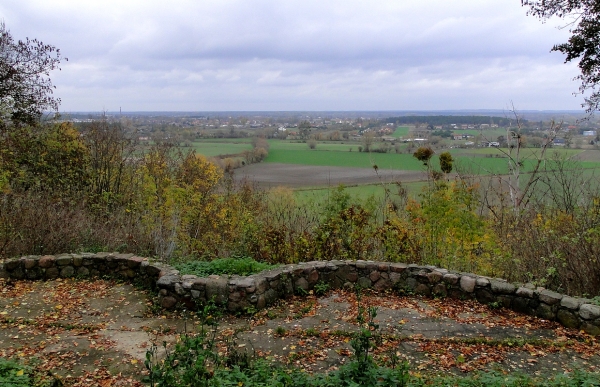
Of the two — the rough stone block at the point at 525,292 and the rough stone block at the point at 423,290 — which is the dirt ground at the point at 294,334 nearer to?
the rough stone block at the point at 423,290

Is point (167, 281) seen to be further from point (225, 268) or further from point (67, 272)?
point (67, 272)

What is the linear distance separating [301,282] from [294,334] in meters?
1.77

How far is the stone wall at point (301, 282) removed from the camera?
21.6ft

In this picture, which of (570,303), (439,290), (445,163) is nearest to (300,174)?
(445,163)

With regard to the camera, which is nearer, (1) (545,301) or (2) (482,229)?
(1) (545,301)

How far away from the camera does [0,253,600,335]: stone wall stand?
6.58 m

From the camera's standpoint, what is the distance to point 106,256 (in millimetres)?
8445

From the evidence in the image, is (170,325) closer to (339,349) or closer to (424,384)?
(339,349)

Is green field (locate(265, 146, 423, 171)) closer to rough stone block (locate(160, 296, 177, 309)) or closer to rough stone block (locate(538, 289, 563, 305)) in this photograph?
rough stone block (locate(538, 289, 563, 305))

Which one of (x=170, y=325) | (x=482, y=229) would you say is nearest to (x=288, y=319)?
(x=170, y=325)

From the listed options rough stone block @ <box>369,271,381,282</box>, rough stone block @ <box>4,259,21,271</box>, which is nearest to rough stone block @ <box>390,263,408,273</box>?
rough stone block @ <box>369,271,381,282</box>

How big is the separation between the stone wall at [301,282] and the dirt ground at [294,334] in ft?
0.66

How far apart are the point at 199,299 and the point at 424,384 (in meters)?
3.92

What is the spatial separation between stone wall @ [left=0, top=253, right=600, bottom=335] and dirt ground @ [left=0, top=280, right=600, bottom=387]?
0.20 metres
